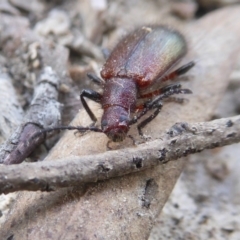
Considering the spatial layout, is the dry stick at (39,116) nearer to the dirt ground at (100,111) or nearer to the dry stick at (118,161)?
the dirt ground at (100,111)

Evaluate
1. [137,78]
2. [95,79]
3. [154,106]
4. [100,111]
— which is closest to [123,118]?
[154,106]

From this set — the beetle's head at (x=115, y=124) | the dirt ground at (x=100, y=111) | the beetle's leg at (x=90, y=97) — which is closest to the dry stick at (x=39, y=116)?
the dirt ground at (x=100, y=111)

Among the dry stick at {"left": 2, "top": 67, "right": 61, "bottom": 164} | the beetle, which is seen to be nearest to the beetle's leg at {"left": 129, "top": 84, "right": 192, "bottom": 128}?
the beetle

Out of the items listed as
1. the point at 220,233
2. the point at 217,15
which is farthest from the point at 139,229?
the point at 217,15

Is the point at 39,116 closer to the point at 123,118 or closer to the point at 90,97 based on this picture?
the point at 90,97

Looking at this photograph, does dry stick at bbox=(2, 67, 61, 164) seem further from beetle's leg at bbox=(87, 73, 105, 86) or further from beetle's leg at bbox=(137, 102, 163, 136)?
beetle's leg at bbox=(137, 102, 163, 136)

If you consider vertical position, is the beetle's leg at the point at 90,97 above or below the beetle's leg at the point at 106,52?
above

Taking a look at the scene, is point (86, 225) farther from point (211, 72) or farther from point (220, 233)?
point (211, 72)
